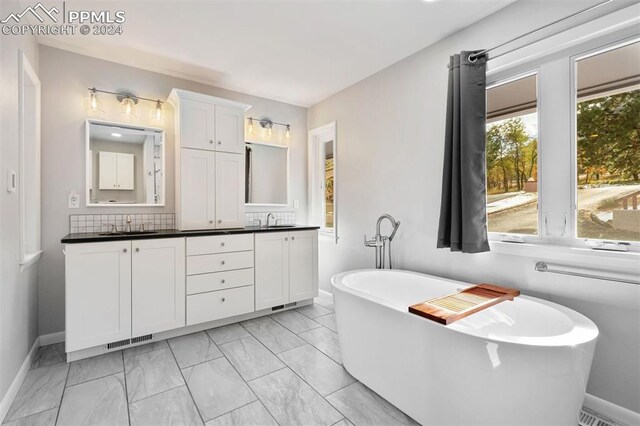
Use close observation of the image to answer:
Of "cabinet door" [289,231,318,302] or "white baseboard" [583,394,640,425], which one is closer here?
"white baseboard" [583,394,640,425]

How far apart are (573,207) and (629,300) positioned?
1.86ft

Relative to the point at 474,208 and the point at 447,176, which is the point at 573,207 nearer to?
the point at 474,208

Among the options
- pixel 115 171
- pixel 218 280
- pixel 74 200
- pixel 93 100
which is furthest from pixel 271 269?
pixel 93 100

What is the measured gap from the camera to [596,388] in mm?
1731

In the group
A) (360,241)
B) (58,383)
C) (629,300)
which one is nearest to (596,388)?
(629,300)

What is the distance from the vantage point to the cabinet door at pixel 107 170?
2.80m

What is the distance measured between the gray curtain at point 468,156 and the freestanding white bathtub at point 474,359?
0.39 meters

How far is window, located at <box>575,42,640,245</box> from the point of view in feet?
5.54

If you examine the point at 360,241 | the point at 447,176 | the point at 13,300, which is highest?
the point at 447,176

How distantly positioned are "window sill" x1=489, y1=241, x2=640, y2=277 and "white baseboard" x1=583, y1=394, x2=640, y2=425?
2.45ft

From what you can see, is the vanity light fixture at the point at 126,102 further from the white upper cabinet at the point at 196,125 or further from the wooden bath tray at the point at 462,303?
the wooden bath tray at the point at 462,303

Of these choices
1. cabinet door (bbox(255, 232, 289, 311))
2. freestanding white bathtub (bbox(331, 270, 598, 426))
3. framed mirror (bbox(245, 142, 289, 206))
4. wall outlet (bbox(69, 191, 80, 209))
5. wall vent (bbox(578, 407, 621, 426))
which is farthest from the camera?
framed mirror (bbox(245, 142, 289, 206))

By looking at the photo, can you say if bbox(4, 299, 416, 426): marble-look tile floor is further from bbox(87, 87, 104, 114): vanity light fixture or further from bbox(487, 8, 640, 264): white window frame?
bbox(87, 87, 104, 114): vanity light fixture

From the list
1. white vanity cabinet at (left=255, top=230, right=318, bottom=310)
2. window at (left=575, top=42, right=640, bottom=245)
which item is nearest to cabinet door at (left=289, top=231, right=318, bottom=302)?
white vanity cabinet at (left=255, top=230, right=318, bottom=310)
